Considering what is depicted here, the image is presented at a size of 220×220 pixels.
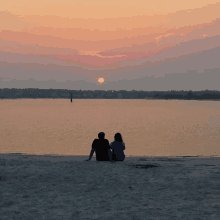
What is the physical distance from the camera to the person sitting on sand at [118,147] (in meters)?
13.0

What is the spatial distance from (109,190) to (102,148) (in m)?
4.21

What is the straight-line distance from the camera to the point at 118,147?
13070 mm

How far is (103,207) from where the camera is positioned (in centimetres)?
720

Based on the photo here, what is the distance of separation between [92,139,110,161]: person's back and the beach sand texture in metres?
0.56

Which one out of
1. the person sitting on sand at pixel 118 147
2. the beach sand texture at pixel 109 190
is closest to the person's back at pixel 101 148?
the person sitting on sand at pixel 118 147

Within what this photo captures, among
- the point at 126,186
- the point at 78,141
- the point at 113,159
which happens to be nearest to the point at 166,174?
the point at 126,186

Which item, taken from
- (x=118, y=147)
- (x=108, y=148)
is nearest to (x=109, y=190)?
(x=108, y=148)

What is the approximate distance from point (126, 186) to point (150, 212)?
7.97 feet

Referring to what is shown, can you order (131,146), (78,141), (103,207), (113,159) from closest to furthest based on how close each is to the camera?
(103,207)
(113,159)
(131,146)
(78,141)

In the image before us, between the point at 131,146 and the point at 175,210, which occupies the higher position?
the point at 175,210

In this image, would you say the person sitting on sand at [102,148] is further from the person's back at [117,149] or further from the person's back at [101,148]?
the person's back at [117,149]

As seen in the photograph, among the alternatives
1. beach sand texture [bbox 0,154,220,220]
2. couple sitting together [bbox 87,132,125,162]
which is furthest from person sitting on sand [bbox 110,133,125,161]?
beach sand texture [bbox 0,154,220,220]

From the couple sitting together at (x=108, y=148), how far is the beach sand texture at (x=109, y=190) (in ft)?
1.83

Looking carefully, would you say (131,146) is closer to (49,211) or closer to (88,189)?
(88,189)
